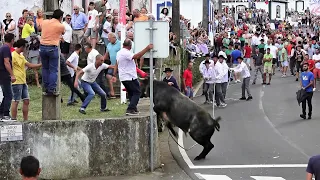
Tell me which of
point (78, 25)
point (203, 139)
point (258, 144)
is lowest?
point (258, 144)

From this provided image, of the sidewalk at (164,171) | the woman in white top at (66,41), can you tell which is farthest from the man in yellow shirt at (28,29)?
the sidewalk at (164,171)

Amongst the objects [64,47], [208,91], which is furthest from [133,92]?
[208,91]

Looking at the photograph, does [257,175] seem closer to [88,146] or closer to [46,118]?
[88,146]

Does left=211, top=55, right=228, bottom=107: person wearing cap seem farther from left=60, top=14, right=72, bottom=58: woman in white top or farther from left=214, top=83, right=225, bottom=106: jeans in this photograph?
left=60, top=14, right=72, bottom=58: woman in white top

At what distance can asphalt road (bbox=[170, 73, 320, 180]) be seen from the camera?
42.8 ft

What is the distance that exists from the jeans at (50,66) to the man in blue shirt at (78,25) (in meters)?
8.14

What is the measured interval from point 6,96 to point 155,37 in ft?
10.3

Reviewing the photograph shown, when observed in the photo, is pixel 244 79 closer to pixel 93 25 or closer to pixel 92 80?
pixel 93 25

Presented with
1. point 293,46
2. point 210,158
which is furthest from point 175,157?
point 293,46

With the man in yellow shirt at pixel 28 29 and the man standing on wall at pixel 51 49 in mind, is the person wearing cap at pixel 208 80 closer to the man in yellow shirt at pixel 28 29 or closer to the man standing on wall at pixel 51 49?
the man in yellow shirt at pixel 28 29

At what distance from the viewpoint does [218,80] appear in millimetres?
23953

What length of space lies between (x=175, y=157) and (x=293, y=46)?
23773 mm

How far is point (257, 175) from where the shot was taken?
12.7 metres

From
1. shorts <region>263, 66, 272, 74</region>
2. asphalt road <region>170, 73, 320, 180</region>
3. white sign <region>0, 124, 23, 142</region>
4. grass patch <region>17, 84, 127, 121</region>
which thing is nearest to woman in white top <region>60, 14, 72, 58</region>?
grass patch <region>17, 84, 127, 121</region>
